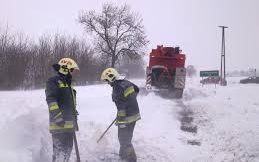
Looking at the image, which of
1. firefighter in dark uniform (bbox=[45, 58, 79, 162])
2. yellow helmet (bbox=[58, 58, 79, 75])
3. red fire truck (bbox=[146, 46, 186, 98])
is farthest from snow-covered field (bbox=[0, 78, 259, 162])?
red fire truck (bbox=[146, 46, 186, 98])

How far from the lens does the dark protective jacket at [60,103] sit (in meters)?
6.76

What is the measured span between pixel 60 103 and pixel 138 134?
3370 millimetres

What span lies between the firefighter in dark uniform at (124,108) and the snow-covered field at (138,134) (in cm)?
46

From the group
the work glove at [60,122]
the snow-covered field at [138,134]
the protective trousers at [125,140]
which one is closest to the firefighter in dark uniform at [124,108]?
the protective trousers at [125,140]

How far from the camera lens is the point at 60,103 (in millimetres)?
7109

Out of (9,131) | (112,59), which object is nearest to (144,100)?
(9,131)

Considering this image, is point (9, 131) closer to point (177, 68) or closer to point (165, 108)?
point (165, 108)

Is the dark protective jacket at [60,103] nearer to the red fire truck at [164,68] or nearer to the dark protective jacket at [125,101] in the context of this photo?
the dark protective jacket at [125,101]

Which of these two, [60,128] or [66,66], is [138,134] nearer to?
[60,128]

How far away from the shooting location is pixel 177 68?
791 inches

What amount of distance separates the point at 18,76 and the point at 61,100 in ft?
39.7

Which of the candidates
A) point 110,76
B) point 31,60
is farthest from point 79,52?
point 110,76

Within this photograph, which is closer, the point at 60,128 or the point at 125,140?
the point at 60,128

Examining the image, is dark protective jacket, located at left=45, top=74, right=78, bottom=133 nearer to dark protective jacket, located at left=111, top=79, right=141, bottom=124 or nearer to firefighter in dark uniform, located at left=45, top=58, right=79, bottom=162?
firefighter in dark uniform, located at left=45, top=58, right=79, bottom=162
